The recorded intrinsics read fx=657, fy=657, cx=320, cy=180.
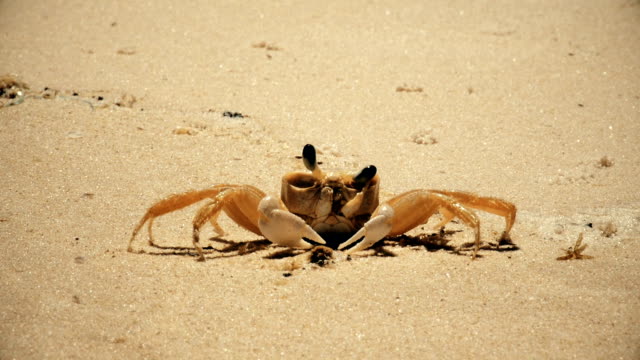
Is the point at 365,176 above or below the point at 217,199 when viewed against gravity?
above

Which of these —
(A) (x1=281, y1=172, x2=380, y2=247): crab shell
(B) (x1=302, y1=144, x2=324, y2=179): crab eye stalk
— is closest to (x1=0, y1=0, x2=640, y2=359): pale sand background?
(A) (x1=281, y1=172, x2=380, y2=247): crab shell

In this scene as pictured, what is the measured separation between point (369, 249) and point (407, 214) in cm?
32

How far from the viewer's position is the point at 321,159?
5.73m

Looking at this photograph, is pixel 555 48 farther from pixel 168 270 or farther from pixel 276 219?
pixel 168 270

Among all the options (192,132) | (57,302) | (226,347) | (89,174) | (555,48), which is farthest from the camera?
(555,48)

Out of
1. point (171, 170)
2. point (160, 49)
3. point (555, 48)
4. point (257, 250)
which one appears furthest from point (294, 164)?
point (555, 48)

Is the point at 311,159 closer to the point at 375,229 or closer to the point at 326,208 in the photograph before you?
the point at 326,208

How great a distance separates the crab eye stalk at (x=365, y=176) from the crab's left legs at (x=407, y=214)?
0.59ft

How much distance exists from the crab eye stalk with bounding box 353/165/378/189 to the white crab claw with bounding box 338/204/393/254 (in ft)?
0.61

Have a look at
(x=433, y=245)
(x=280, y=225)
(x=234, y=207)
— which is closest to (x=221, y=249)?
(x=234, y=207)

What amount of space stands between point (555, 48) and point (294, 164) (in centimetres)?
451

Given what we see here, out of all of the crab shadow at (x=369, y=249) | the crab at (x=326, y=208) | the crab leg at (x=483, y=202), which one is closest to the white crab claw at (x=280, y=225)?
the crab at (x=326, y=208)

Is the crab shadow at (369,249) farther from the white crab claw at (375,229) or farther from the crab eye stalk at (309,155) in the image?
the crab eye stalk at (309,155)

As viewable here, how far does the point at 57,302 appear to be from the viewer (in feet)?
11.0
